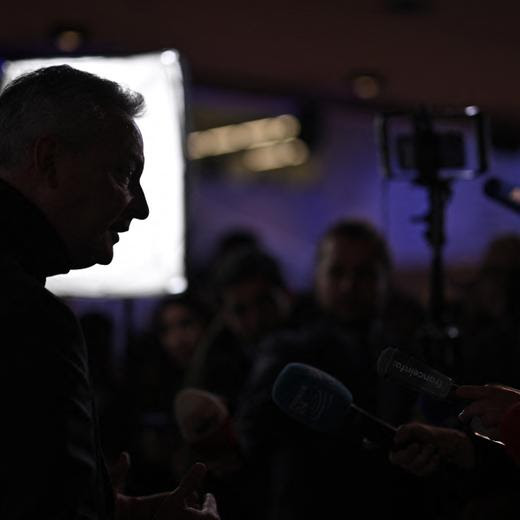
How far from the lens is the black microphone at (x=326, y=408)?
4.75 feet

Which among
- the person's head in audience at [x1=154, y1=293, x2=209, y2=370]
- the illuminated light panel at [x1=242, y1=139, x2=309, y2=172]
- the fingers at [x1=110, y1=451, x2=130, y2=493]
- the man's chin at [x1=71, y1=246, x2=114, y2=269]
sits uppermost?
the illuminated light panel at [x1=242, y1=139, x2=309, y2=172]

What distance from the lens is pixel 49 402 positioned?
→ 37.3 inches

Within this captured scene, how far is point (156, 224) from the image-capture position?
6.89 ft

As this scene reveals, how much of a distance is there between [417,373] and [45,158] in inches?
23.1

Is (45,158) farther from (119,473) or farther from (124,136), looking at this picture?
(119,473)

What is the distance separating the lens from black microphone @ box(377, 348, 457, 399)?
132 cm

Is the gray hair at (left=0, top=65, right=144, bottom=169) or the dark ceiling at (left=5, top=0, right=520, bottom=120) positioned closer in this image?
the gray hair at (left=0, top=65, right=144, bottom=169)

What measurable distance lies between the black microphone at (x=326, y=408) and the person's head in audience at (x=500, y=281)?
127 cm

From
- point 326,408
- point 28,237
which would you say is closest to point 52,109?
point 28,237

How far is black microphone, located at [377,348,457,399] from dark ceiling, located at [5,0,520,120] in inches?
93.7

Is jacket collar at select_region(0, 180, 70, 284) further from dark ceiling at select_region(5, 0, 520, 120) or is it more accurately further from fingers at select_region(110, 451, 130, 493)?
dark ceiling at select_region(5, 0, 520, 120)

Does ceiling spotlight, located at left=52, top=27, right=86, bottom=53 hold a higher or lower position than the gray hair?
higher

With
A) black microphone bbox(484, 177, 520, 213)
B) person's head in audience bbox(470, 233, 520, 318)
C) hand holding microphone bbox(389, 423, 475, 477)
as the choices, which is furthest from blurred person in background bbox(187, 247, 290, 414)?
hand holding microphone bbox(389, 423, 475, 477)

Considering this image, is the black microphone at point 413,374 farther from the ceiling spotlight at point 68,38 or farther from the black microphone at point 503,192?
the ceiling spotlight at point 68,38
